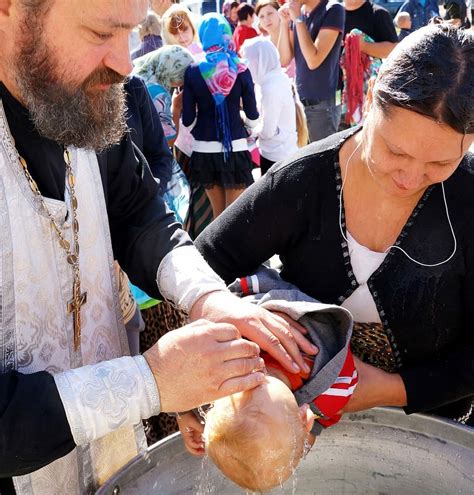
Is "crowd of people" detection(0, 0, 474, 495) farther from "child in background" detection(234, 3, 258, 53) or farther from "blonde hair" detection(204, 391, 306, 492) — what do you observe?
"child in background" detection(234, 3, 258, 53)

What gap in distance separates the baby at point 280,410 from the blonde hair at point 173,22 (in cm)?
400

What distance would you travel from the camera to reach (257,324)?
5.02ft

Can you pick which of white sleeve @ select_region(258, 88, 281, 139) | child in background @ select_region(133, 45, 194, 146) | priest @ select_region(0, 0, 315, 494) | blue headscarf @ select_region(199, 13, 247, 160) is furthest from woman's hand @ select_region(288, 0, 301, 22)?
priest @ select_region(0, 0, 315, 494)

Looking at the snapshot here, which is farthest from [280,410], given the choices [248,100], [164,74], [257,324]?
[248,100]

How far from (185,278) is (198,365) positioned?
350 millimetres

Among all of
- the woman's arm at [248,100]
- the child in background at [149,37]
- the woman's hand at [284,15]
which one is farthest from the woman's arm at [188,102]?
the woman's hand at [284,15]

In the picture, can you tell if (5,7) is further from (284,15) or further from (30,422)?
(284,15)

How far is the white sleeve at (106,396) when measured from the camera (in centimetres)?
123

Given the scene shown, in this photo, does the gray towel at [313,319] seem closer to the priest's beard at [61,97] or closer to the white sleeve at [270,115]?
the priest's beard at [61,97]

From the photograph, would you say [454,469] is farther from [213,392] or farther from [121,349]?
[121,349]

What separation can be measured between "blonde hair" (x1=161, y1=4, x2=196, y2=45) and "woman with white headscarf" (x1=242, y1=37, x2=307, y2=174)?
58cm

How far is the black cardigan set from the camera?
1.70 m

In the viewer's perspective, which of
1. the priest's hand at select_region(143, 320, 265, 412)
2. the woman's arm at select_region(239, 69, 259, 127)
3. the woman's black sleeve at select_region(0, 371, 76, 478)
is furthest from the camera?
the woman's arm at select_region(239, 69, 259, 127)

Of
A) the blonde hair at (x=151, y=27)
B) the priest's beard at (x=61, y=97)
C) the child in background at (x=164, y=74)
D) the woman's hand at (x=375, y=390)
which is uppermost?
the priest's beard at (x=61, y=97)
